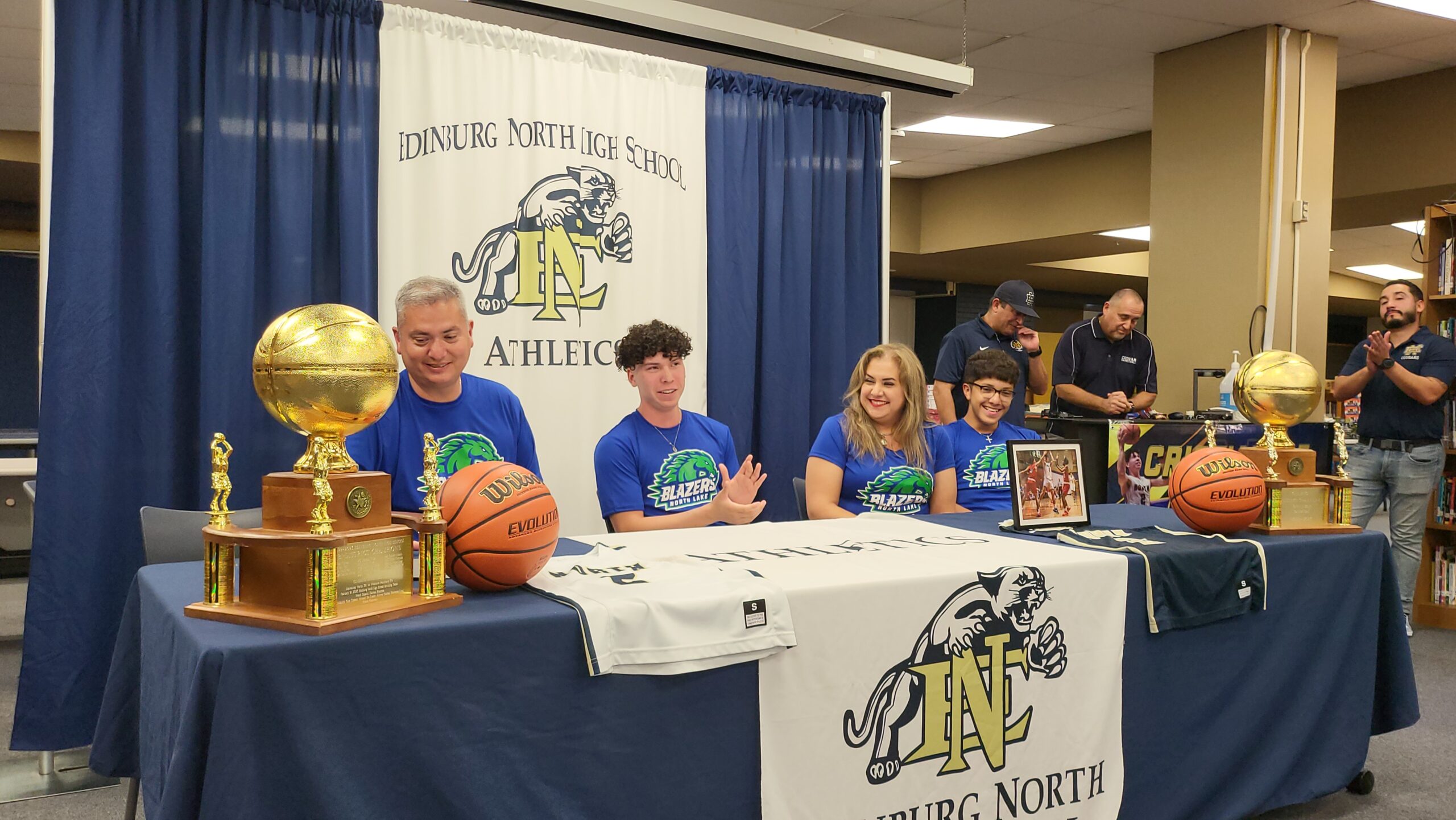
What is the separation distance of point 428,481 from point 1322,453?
4079 millimetres

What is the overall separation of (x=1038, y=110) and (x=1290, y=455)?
4.56 metres

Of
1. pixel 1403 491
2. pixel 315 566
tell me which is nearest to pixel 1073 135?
pixel 1403 491

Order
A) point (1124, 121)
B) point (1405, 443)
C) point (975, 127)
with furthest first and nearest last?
point (975, 127) < point (1124, 121) < point (1405, 443)

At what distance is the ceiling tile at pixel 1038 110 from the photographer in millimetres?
6461

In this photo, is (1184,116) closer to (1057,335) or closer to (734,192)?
(734,192)

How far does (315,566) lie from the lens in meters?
1.40

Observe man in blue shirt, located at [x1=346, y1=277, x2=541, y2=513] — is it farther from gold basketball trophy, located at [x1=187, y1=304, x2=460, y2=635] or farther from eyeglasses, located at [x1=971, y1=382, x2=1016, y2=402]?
eyeglasses, located at [x1=971, y1=382, x2=1016, y2=402]

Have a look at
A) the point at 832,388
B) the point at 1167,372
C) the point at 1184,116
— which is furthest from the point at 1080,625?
the point at 1184,116

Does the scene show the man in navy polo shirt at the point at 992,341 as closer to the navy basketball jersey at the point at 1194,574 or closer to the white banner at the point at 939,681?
the navy basketball jersey at the point at 1194,574

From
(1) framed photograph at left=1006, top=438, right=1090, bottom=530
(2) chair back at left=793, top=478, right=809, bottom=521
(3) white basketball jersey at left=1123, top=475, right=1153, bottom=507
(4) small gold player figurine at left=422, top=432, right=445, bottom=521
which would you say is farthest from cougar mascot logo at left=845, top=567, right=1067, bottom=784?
(3) white basketball jersey at left=1123, top=475, right=1153, bottom=507

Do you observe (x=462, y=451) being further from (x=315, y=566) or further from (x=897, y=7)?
(x=897, y=7)

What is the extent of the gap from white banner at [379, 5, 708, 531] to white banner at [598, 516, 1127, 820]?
4.74 feet

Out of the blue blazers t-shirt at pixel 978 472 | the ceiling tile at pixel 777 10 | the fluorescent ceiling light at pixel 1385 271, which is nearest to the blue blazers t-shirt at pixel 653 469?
the blue blazers t-shirt at pixel 978 472

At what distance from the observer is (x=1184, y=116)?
5.40 metres
